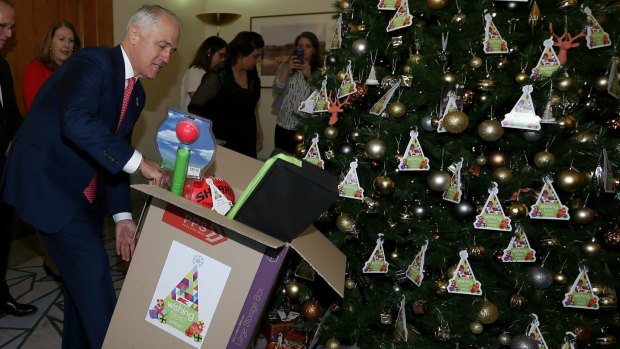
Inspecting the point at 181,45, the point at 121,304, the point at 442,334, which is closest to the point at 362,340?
the point at 442,334

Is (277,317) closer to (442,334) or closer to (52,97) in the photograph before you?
(442,334)

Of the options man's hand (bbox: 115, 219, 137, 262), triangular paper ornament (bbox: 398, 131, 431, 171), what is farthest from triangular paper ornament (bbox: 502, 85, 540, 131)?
man's hand (bbox: 115, 219, 137, 262)

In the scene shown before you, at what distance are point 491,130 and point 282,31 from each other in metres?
3.92

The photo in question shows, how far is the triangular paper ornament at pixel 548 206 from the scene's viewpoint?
1.71 meters

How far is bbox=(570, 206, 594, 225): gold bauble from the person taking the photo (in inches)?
69.2

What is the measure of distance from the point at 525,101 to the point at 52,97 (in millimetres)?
1584

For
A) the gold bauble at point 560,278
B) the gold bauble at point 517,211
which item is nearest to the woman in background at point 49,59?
the gold bauble at point 517,211

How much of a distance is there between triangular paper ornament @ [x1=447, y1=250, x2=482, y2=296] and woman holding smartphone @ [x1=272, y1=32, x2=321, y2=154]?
185cm

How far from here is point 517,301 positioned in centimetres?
175

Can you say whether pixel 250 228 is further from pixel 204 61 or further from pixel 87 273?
pixel 204 61

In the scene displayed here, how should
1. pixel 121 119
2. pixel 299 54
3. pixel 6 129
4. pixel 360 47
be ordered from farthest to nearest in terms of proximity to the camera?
pixel 299 54, pixel 6 129, pixel 360 47, pixel 121 119

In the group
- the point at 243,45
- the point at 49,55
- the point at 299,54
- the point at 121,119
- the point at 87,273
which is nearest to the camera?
the point at 87,273

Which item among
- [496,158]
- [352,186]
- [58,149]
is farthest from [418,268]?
[58,149]

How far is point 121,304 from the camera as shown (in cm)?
123
